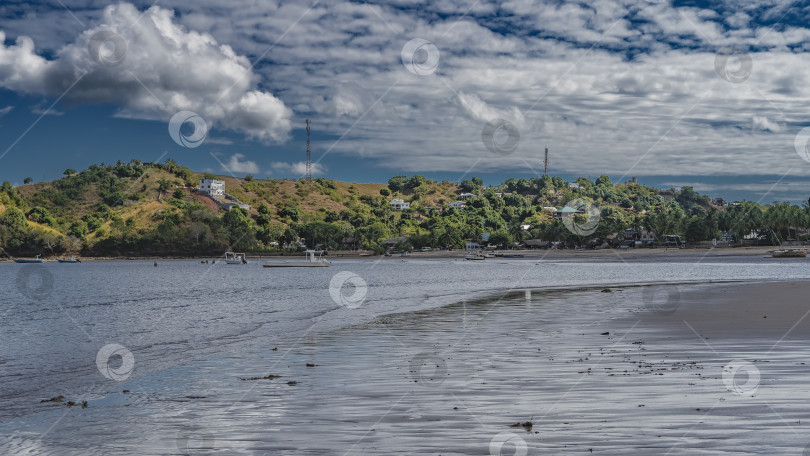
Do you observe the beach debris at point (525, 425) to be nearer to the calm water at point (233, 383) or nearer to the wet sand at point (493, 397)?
the wet sand at point (493, 397)

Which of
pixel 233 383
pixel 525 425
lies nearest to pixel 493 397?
pixel 525 425

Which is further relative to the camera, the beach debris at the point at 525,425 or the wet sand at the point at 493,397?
the beach debris at the point at 525,425

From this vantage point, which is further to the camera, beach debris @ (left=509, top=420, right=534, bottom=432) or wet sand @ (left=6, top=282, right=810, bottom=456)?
beach debris @ (left=509, top=420, right=534, bottom=432)

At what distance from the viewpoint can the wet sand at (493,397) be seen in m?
10.0

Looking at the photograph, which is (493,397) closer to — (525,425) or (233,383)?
(525,425)

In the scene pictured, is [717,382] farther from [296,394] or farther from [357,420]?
[296,394]

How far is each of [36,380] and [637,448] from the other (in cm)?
1624

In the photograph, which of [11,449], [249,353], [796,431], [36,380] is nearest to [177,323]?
[249,353]

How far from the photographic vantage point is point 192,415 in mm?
12828

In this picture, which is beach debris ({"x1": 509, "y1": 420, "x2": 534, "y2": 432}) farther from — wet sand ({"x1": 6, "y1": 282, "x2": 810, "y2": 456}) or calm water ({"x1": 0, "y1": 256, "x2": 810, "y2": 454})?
calm water ({"x1": 0, "y1": 256, "x2": 810, "y2": 454})

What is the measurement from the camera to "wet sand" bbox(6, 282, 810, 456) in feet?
32.9

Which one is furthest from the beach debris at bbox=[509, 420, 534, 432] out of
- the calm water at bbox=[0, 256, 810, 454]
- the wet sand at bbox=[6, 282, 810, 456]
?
the calm water at bbox=[0, 256, 810, 454]

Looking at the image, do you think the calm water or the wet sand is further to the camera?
the calm water

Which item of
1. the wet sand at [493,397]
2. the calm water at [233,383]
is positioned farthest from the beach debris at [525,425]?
the calm water at [233,383]
